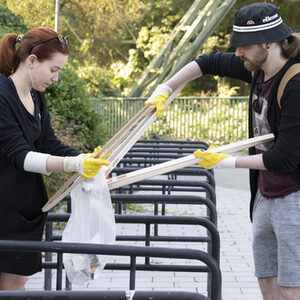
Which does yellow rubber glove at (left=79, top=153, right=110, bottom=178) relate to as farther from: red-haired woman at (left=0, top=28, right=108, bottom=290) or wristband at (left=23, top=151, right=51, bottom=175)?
wristband at (left=23, top=151, right=51, bottom=175)

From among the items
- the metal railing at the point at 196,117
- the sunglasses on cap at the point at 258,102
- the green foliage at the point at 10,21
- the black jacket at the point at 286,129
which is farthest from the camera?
the metal railing at the point at 196,117

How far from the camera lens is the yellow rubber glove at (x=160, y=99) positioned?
3.38 metres

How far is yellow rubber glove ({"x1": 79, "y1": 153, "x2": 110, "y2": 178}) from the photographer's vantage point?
255cm

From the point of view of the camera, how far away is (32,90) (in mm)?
2893

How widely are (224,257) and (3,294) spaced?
4311mm

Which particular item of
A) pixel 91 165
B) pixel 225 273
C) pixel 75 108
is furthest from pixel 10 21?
pixel 91 165

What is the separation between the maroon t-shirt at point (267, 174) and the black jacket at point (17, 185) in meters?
1.06

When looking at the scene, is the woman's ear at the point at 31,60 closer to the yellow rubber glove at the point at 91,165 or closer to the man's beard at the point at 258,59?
the yellow rubber glove at the point at 91,165

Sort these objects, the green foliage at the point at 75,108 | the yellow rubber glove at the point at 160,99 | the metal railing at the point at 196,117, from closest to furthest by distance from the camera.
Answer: the yellow rubber glove at the point at 160,99
the green foliage at the point at 75,108
the metal railing at the point at 196,117

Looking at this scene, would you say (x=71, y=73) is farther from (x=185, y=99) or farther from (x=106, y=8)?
(x=106, y=8)

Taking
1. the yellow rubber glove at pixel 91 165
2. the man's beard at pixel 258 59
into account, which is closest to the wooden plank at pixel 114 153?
the yellow rubber glove at pixel 91 165

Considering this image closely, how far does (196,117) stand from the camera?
1870cm

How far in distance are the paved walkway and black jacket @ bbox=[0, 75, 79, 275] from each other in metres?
2.03

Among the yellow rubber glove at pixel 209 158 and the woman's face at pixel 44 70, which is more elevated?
the woman's face at pixel 44 70
